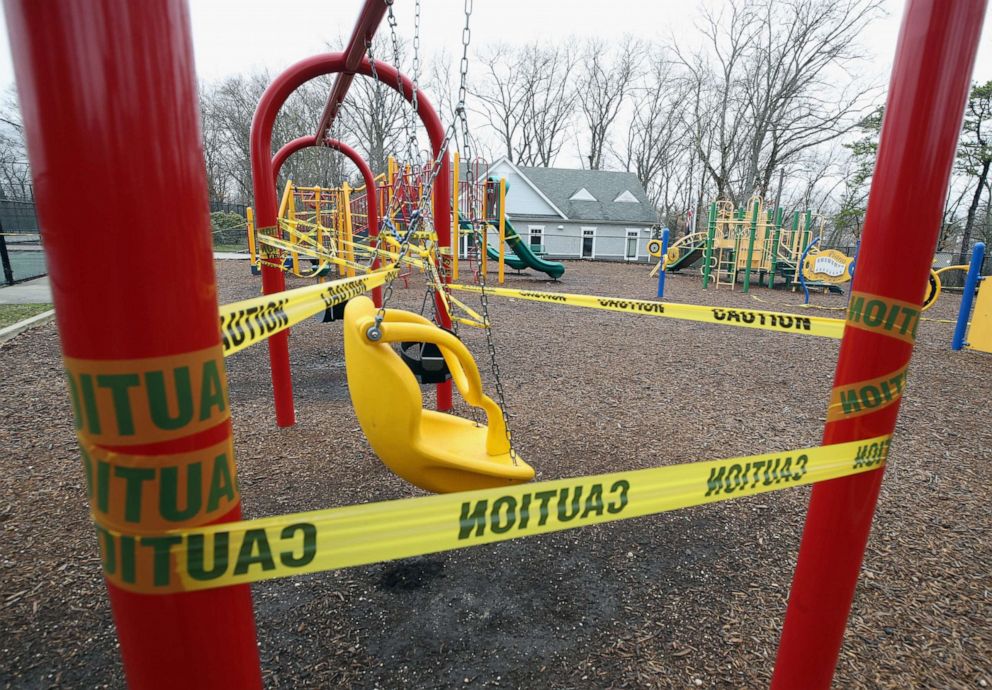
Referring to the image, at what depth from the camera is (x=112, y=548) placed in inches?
29.7

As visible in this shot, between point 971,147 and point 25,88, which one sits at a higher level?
point 971,147

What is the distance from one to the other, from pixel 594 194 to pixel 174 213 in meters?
35.7

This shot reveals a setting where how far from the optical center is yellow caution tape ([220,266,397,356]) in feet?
6.63

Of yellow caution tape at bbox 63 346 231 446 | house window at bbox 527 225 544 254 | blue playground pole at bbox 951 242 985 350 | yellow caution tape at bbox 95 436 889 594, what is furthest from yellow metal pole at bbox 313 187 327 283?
house window at bbox 527 225 544 254

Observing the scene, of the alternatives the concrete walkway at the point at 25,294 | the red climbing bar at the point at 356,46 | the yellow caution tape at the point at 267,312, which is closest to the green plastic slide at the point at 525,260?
the concrete walkway at the point at 25,294

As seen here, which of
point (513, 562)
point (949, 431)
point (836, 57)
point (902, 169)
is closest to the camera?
point (902, 169)

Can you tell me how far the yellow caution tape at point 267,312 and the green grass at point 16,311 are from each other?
6.90 metres

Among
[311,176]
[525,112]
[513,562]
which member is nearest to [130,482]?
[513,562]

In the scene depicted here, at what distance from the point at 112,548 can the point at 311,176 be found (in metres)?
38.4

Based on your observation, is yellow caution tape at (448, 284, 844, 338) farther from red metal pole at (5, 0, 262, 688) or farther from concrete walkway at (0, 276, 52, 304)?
concrete walkway at (0, 276, 52, 304)

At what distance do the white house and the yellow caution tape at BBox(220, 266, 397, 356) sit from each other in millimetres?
28926

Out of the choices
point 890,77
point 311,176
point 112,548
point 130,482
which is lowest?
point 112,548

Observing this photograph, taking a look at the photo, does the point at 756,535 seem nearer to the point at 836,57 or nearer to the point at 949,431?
the point at 949,431

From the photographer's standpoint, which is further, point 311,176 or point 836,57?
point 311,176
